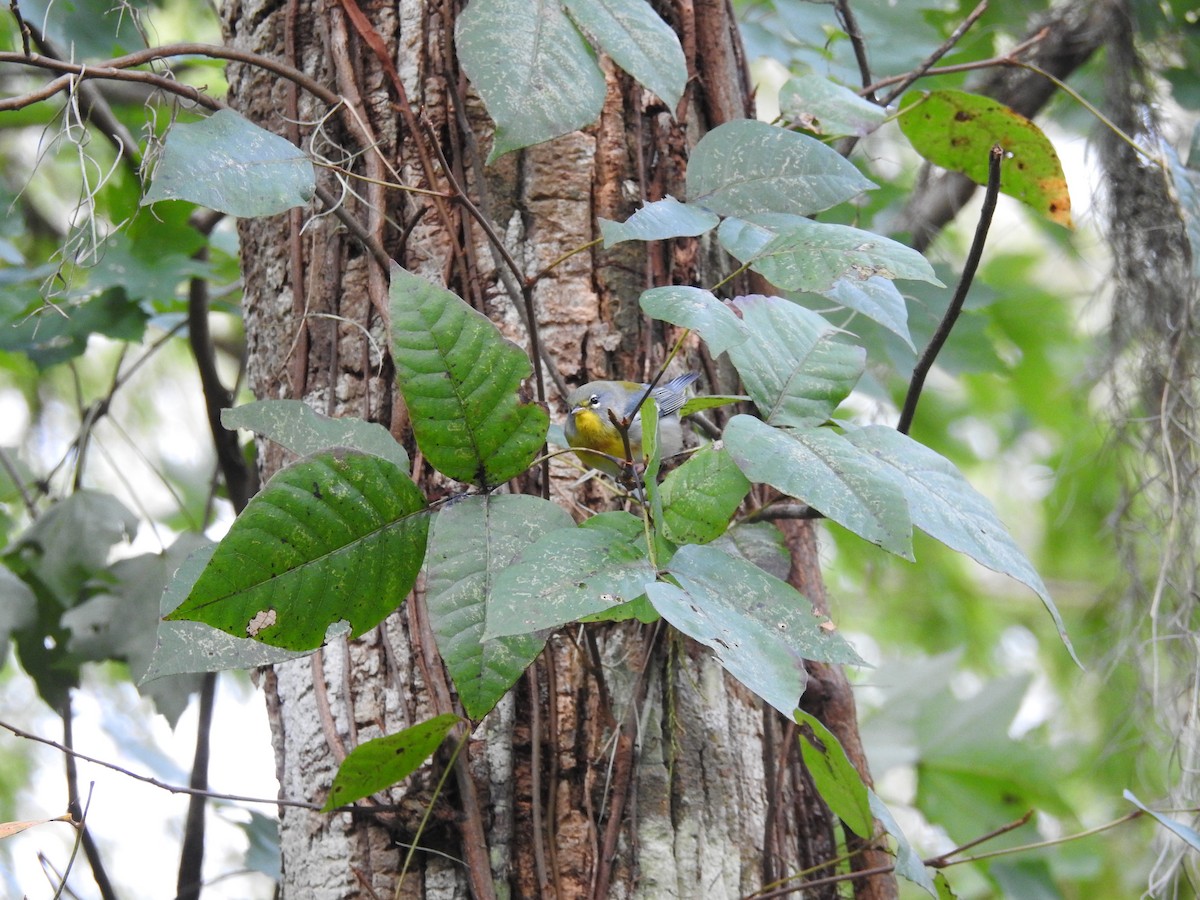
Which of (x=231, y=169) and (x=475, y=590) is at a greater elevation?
(x=231, y=169)

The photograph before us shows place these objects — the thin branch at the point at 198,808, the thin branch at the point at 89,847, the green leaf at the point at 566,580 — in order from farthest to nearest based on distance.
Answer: the thin branch at the point at 198,808
the thin branch at the point at 89,847
the green leaf at the point at 566,580

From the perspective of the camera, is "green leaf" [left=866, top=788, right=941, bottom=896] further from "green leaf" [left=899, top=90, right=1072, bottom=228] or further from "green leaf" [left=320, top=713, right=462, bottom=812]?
"green leaf" [left=899, top=90, right=1072, bottom=228]

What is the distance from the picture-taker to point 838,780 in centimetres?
92

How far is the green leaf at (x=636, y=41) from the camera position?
3.08 ft

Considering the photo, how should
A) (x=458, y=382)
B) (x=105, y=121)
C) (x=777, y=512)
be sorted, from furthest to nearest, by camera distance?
(x=105, y=121) < (x=777, y=512) < (x=458, y=382)

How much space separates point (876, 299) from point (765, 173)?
20 cm

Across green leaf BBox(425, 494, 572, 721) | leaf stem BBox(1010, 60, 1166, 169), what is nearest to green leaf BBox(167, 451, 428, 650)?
green leaf BBox(425, 494, 572, 721)

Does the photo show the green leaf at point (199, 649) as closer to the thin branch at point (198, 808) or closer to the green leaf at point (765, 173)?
the green leaf at point (765, 173)

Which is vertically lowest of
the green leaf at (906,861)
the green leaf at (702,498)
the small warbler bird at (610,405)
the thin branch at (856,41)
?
the green leaf at (906,861)

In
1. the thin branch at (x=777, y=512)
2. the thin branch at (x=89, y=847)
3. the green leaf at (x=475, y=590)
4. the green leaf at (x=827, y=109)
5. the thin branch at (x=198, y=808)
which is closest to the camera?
the green leaf at (x=475, y=590)

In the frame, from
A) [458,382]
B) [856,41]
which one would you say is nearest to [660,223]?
[458,382]

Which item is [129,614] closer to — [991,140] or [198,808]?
[198,808]

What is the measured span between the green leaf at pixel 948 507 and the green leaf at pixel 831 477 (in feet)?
0.08

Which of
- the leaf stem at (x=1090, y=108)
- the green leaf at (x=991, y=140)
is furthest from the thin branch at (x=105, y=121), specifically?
the leaf stem at (x=1090, y=108)
